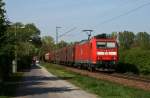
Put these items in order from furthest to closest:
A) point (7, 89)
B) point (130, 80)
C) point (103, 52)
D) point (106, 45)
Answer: point (106, 45), point (103, 52), point (130, 80), point (7, 89)

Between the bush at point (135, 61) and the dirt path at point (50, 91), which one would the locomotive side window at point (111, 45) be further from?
the dirt path at point (50, 91)

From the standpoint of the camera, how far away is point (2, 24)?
2589 centimetres

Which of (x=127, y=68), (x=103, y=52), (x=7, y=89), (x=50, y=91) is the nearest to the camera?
(x=50, y=91)

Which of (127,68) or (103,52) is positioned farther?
(127,68)

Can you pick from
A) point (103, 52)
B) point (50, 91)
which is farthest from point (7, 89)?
point (103, 52)

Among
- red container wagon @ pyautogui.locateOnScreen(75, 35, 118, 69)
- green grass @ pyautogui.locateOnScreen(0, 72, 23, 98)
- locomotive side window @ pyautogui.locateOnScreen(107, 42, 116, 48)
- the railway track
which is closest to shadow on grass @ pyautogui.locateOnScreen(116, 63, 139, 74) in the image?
red container wagon @ pyautogui.locateOnScreen(75, 35, 118, 69)

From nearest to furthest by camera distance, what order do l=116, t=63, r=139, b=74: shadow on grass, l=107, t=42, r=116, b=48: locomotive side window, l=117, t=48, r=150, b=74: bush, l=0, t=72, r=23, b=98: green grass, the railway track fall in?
l=0, t=72, r=23, b=98: green grass, the railway track, l=117, t=48, r=150, b=74: bush, l=107, t=42, r=116, b=48: locomotive side window, l=116, t=63, r=139, b=74: shadow on grass

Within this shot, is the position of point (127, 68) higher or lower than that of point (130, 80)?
higher

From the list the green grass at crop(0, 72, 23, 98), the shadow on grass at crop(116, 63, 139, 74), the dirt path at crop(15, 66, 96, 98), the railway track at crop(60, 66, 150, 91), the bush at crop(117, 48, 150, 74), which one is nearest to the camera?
the dirt path at crop(15, 66, 96, 98)

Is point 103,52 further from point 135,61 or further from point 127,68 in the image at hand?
point 127,68

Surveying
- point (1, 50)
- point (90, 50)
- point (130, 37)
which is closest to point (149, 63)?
point (90, 50)

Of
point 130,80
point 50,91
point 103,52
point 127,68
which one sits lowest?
point 50,91

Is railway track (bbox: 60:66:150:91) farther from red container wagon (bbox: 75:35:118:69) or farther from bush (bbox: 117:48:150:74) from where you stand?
bush (bbox: 117:48:150:74)

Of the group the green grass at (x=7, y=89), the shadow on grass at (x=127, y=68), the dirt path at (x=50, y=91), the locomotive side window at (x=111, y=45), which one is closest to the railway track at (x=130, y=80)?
the dirt path at (x=50, y=91)
